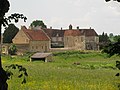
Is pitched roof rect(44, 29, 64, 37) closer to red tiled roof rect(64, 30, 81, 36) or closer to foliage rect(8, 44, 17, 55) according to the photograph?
red tiled roof rect(64, 30, 81, 36)

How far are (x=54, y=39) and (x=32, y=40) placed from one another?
33248 mm

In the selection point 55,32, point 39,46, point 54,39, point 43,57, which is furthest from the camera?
point 54,39

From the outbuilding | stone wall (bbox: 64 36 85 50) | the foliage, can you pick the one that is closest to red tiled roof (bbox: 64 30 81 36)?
stone wall (bbox: 64 36 85 50)

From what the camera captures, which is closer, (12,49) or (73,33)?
(12,49)

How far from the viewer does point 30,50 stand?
323 ft

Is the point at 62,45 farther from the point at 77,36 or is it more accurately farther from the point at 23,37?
the point at 23,37

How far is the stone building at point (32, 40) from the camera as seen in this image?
9858 cm

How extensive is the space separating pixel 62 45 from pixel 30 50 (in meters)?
36.5

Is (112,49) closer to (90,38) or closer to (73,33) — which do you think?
(73,33)

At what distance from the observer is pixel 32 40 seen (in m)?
99.5

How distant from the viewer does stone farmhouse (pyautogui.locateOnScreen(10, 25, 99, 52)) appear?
100 m

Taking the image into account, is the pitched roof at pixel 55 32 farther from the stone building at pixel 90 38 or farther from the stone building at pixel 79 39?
the stone building at pixel 90 38

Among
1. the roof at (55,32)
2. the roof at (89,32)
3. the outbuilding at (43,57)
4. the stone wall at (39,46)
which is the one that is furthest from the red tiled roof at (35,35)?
the outbuilding at (43,57)

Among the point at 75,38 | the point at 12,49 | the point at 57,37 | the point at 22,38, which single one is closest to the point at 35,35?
the point at 22,38
